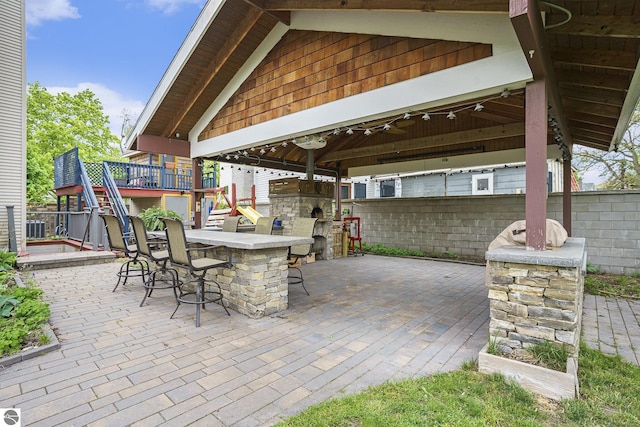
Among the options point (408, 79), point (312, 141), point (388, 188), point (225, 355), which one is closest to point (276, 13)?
point (312, 141)

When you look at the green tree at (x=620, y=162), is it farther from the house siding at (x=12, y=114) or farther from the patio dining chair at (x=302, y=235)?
the house siding at (x=12, y=114)

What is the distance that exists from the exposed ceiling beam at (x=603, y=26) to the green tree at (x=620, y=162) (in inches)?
430

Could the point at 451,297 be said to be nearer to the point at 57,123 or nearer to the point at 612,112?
the point at 612,112

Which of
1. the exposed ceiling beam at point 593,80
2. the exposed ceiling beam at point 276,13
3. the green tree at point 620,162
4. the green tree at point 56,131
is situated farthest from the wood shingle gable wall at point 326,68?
the green tree at point 56,131

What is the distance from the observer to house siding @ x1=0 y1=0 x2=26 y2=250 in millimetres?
7082

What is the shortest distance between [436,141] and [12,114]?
31.1 ft

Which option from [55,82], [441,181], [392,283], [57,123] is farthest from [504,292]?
[55,82]

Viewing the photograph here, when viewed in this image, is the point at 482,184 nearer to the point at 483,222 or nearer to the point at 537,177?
the point at 483,222

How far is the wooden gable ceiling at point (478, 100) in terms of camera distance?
292 centimetres

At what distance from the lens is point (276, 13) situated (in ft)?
16.3

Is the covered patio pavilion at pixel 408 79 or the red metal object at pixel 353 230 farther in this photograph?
the red metal object at pixel 353 230

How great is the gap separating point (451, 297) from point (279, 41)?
193 inches

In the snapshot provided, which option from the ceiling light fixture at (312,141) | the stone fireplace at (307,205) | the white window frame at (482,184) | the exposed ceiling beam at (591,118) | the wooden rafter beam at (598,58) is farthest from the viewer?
the white window frame at (482,184)

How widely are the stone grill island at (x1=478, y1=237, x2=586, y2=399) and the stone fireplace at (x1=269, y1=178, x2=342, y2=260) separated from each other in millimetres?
5537
